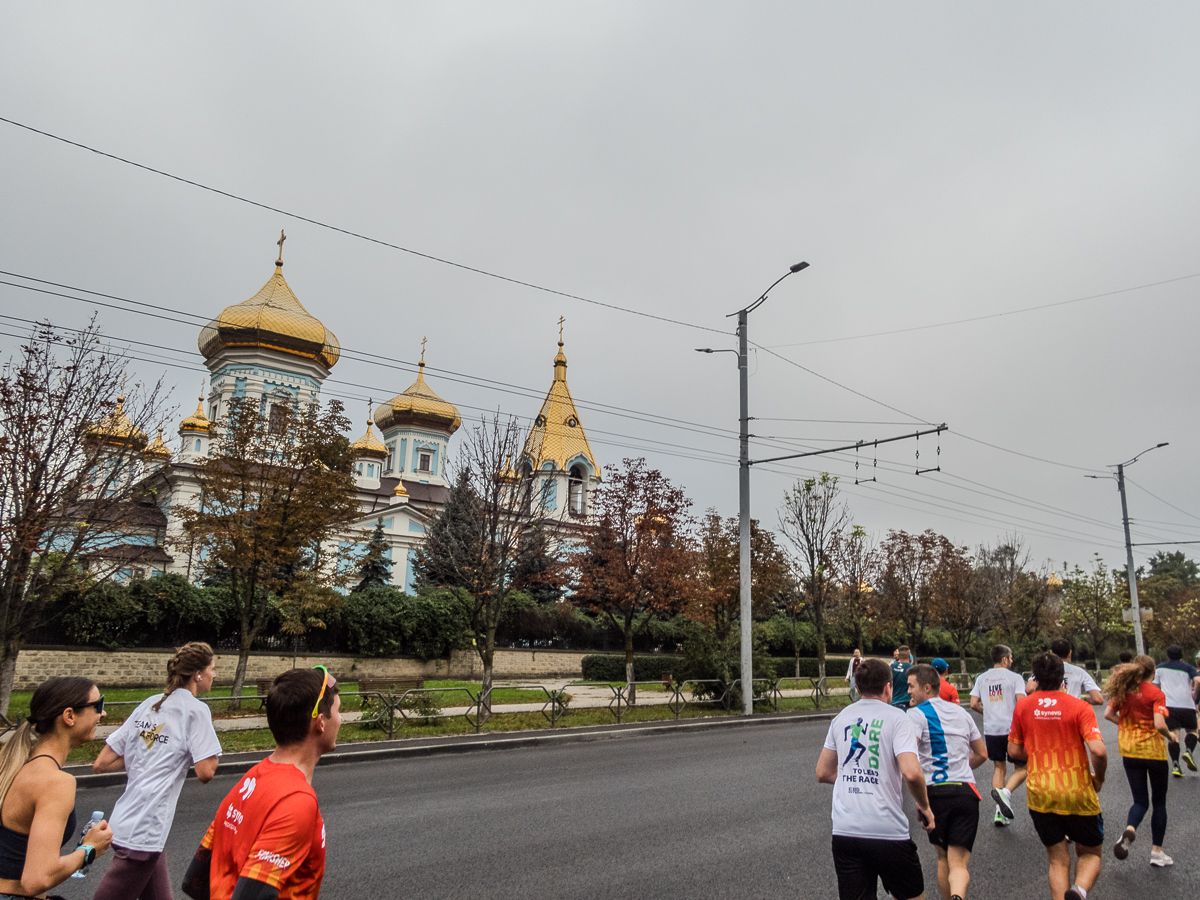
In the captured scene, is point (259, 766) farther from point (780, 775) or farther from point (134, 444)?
point (134, 444)

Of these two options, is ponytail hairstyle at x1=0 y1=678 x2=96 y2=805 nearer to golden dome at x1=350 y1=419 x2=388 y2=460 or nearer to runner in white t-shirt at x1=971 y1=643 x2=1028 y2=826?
runner in white t-shirt at x1=971 y1=643 x2=1028 y2=826

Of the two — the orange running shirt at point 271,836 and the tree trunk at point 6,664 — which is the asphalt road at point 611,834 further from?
the tree trunk at point 6,664

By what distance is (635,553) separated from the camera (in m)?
22.3

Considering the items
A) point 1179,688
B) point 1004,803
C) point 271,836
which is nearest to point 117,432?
point 271,836

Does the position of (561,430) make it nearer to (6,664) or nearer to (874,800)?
(6,664)

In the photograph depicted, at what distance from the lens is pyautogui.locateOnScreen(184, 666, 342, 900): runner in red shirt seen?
2.54 m

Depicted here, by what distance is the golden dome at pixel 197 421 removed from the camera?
44603mm

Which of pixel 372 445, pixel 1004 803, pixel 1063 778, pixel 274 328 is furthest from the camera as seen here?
pixel 372 445

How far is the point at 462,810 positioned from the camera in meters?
8.98

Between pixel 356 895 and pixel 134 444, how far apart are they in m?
13.1

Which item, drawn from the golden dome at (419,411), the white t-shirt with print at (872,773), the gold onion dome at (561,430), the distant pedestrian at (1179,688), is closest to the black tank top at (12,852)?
the white t-shirt with print at (872,773)

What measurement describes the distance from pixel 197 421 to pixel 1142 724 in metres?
47.6

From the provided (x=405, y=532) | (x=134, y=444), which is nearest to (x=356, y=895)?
(x=134, y=444)

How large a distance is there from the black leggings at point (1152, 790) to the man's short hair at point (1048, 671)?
7.32 ft
